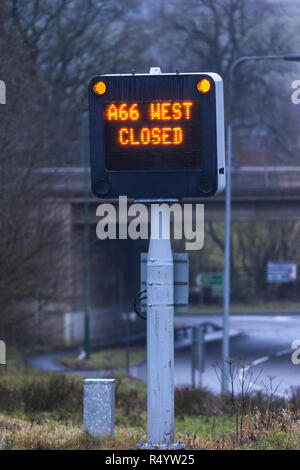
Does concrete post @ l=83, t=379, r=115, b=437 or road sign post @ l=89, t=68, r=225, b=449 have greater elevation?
road sign post @ l=89, t=68, r=225, b=449

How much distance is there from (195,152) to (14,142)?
13533 mm

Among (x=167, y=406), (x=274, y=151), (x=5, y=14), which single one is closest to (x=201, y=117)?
(x=167, y=406)

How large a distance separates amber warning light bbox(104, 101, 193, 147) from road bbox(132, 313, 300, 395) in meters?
10.5

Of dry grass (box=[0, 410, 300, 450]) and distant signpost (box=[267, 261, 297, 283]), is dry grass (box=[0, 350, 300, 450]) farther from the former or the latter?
distant signpost (box=[267, 261, 297, 283])

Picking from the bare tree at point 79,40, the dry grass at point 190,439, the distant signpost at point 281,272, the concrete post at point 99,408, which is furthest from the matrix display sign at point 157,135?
the distant signpost at point 281,272

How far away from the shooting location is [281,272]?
49438 mm

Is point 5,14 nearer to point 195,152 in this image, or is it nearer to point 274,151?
point 195,152

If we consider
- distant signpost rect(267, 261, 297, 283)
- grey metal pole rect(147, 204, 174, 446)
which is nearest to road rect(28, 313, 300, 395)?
distant signpost rect(267, 261, 297, 283)

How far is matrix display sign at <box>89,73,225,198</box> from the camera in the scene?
7352 mm

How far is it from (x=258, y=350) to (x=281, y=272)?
32.4 ft

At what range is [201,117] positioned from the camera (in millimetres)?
7344

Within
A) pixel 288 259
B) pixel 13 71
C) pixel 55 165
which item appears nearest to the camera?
pixel 13 71

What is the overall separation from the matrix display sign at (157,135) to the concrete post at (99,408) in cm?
171

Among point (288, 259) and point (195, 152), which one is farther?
point (288, 259)
